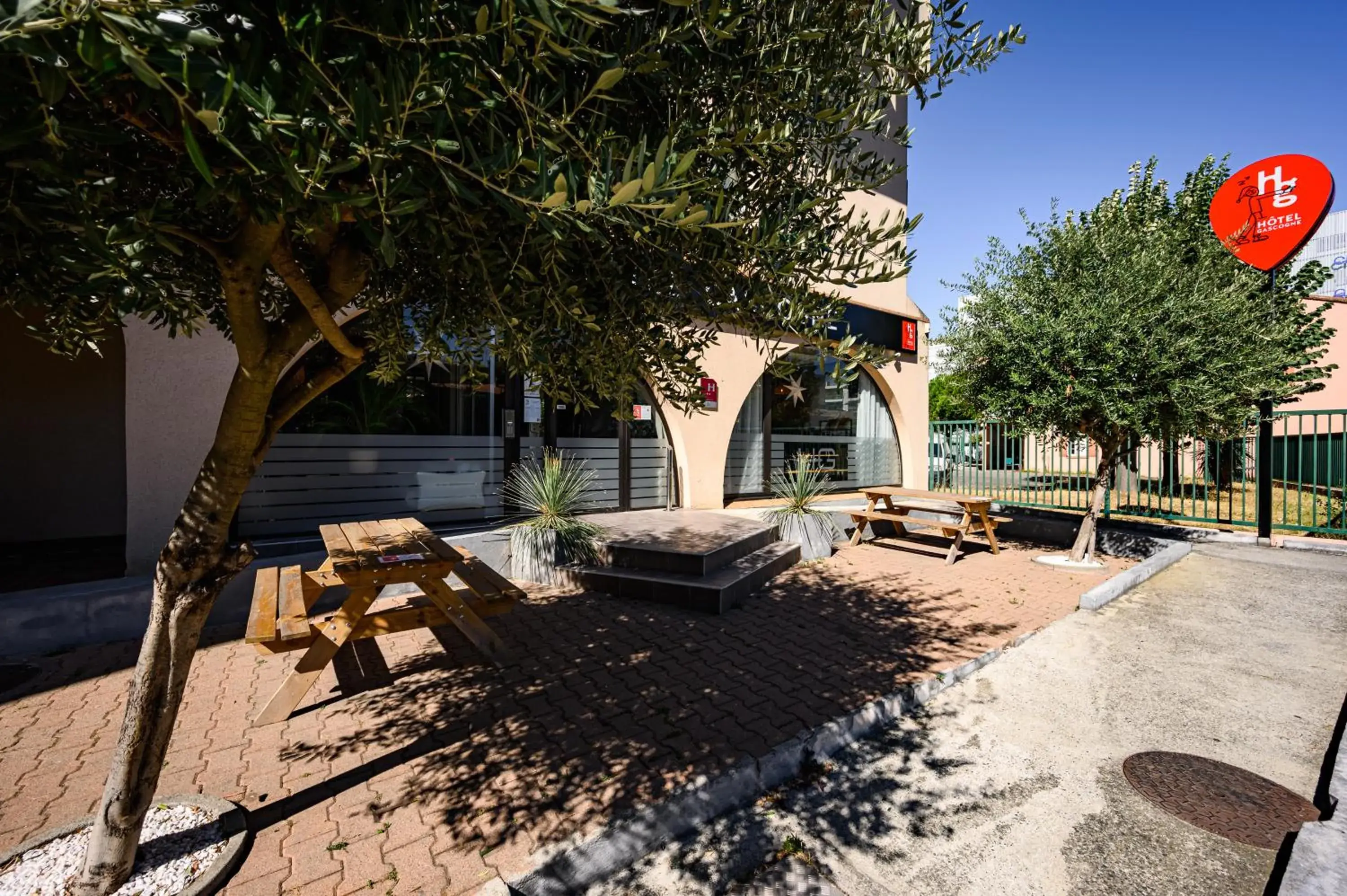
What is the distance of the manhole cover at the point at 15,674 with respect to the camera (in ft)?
13.5

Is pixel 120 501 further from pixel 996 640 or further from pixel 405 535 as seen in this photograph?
pixel 996 640

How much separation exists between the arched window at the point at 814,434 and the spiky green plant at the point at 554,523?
160 inches

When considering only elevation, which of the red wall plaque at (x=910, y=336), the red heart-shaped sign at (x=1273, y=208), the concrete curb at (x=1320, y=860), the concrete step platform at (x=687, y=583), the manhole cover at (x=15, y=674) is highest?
the red heart-shaped sign at (x=1273, y=208)

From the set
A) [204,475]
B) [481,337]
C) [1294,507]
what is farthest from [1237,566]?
[204,475]

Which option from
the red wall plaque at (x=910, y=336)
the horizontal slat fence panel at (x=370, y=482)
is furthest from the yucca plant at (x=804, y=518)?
the red wall plaque at (x=910, y=336)

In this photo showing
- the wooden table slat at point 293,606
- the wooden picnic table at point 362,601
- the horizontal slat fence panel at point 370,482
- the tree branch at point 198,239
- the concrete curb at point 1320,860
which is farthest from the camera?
the horizontal slat fence panel at point 370,482

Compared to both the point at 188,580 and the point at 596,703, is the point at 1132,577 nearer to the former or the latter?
the point at 596,703

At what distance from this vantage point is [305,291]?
2.13m

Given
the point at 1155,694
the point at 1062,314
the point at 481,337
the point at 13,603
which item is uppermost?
the point at 1062,314

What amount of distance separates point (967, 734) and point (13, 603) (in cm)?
702

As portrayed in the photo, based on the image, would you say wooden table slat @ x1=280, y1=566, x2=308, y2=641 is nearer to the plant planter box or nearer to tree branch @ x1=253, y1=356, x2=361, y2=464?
tree branch @ x1=253, y1=356, x2=361, y2=464

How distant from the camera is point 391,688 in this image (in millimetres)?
Answer: 4117

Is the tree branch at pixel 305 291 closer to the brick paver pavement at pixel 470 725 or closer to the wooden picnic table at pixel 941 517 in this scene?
the brick paver pavement at pixel 470 725

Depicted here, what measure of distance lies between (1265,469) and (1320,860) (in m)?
9.14
